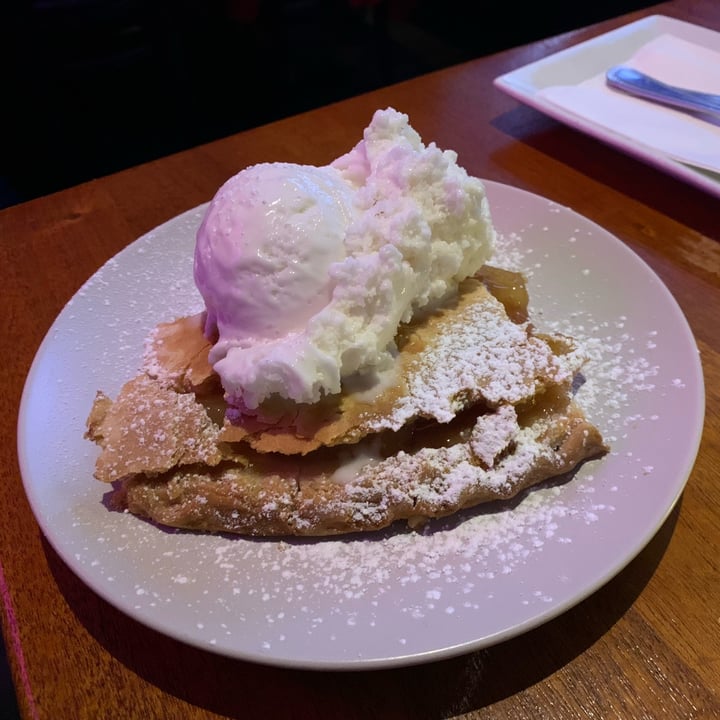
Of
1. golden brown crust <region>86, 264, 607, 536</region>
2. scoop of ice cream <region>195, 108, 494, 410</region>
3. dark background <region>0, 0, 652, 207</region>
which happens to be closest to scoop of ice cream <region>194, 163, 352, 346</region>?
scoop of ice cream <region>195, 108, 494, 410</region>

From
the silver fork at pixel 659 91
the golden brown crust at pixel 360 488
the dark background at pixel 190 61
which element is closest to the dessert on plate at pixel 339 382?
the golden brown crust at pixel 360 488

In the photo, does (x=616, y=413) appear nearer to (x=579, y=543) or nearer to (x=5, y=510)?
(x=579, y=543)

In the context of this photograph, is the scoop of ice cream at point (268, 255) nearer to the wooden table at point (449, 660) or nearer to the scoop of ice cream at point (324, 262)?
the scoop of ice cream at point (324, 262)

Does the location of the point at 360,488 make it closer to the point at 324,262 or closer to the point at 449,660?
the point at 449,660

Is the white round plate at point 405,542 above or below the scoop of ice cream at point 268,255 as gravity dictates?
below

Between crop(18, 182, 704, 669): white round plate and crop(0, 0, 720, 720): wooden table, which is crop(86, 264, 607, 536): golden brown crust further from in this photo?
crop(0, 0, 720, 720): wooden table
